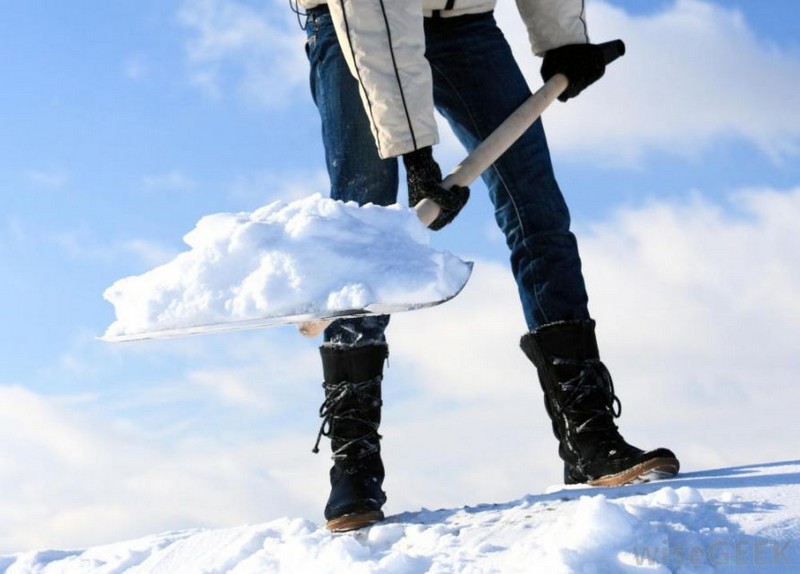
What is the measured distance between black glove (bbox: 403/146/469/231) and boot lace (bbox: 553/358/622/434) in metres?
0.68

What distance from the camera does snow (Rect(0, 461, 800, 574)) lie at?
2414mm

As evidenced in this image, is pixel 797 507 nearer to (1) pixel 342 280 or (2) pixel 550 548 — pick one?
(2) pixel 550 548

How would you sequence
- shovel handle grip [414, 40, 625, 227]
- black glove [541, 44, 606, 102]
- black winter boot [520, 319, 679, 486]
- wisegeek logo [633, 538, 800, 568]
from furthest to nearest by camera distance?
1. black glove [541, 44, 606, 102]
2. black winter boot [520, 319, 679, 486]
3. shovel handle grip [414, 40, 625, 227]
4. wisegeek logo [633, 538, 800, 568]

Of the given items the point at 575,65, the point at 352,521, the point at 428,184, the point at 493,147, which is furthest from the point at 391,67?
the point at 352,521

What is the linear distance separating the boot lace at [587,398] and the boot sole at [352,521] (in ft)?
2.40

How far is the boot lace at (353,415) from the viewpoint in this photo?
3086 millimetres

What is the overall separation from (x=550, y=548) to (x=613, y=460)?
0.72 metres

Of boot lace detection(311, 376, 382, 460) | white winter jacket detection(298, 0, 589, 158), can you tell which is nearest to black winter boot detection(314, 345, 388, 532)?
boot lace detection(311, 376, 382, 460)

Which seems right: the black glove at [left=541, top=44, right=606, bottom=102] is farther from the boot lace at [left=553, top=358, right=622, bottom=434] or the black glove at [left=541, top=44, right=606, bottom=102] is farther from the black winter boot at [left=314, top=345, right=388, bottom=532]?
the black winter boot at [left=314, top=345, right=388, bottom=532]

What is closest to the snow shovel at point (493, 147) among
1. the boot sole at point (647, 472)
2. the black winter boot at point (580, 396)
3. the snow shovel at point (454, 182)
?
the snow shovel at point (454, 182)

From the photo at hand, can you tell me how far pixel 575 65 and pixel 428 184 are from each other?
0.90 m

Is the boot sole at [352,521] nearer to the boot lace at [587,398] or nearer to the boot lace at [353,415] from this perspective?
the boot lace at [353,415]

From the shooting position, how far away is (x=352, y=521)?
2951 millimetres

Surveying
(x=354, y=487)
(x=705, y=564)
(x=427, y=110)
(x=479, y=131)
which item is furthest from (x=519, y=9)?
(x=705, y=564)
